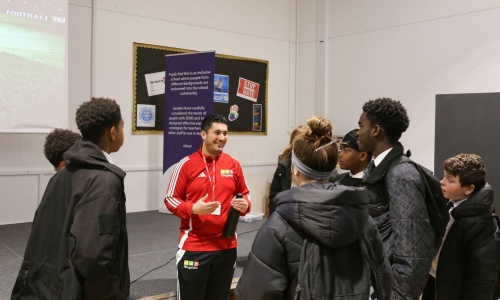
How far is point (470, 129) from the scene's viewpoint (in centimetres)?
537

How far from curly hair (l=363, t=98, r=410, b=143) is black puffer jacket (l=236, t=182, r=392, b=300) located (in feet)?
2.13

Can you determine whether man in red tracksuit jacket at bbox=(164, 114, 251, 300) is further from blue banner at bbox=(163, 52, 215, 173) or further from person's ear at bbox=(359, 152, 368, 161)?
blue banner at bbox=(163, 52, 215, 173)

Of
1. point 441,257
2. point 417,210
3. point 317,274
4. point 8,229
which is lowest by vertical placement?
point 8,229

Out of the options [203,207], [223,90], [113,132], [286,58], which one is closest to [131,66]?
[223,90]

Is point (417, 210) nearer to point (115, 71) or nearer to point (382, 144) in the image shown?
point (382, 144)

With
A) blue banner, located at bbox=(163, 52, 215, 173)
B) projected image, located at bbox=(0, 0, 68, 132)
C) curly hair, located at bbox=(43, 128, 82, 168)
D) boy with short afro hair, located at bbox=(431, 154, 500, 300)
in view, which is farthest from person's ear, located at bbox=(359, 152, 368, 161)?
projected image, located at bbox=(0, 0, 68, 132)

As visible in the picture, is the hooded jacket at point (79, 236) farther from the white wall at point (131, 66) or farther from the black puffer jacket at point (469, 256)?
the white wall at point (131, 66)

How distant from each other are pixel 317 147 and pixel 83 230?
0.86m

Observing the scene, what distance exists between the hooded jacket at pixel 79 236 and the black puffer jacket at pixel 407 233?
3.39ft

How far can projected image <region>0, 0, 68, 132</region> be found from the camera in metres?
4.77

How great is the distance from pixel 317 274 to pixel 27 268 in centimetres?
110

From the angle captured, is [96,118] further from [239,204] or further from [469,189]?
[469,189]

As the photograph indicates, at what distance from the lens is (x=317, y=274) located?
135 centimetres

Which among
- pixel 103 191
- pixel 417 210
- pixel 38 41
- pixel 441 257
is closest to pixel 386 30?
pixel 38 41
